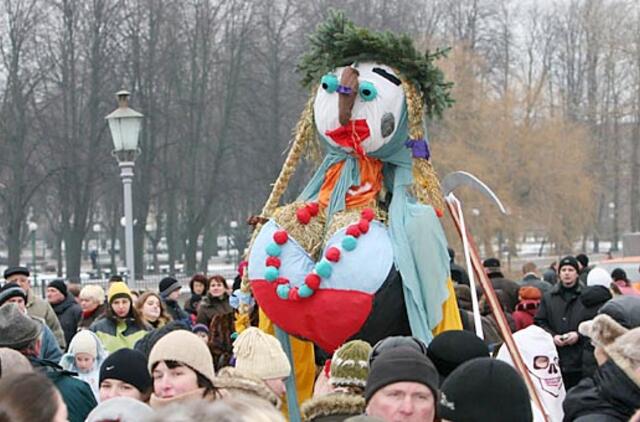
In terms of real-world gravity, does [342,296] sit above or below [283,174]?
below

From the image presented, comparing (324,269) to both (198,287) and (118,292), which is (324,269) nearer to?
(118,292)

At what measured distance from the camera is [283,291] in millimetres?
8586

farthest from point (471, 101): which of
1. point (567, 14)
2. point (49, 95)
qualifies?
point (567, 14)

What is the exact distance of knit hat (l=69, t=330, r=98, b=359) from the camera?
882 centimetres

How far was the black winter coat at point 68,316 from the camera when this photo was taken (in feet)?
41.8

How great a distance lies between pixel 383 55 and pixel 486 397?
4.94 meters

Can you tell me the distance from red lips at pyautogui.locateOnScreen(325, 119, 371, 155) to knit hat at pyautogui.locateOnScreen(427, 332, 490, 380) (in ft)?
9.31

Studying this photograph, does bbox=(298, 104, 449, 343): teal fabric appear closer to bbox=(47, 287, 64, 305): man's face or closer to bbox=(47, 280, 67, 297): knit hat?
bbox=(47, 280, 67, 297): knit hat

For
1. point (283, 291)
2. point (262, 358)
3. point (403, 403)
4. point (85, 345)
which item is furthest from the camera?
point (85, 345)

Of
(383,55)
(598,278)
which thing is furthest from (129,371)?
(598,278)

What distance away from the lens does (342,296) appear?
8.51 meters

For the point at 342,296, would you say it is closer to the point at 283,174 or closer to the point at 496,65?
the point at 283,174

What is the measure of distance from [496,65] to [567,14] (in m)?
8.36

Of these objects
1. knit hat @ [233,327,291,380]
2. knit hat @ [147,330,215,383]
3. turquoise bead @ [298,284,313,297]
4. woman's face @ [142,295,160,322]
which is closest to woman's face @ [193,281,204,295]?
woman's face @ [142,295,160,322]
